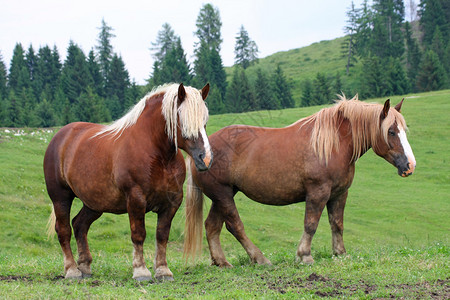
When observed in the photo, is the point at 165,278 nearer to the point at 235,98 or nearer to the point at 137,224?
the point at 137,224

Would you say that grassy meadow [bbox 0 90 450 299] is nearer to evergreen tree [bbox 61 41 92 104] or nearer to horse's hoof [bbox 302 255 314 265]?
horse's hoof [bbox 302 255 314 265]

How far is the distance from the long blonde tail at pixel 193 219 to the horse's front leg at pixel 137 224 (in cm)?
119

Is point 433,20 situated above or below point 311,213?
above

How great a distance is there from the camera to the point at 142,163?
22.0ft

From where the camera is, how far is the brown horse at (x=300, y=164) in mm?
7523

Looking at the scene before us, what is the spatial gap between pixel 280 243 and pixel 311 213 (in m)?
9.79

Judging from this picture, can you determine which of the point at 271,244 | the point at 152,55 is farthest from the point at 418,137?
the point at 152,55

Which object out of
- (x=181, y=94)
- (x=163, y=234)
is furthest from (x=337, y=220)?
(x=181, y=94)

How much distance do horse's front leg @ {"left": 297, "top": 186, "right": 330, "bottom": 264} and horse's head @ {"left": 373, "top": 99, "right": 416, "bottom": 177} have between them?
1201 millimetres

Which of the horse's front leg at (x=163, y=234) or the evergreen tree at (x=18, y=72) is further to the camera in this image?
the evergreen tree at (x=18, y=72)

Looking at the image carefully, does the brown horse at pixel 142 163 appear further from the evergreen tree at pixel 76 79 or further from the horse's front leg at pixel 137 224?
the evergreen tree at pixel 76 79

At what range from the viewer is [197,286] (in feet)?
20.7

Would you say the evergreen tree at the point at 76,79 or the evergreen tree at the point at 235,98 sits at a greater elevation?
the evergreen tree at the point at 76,79

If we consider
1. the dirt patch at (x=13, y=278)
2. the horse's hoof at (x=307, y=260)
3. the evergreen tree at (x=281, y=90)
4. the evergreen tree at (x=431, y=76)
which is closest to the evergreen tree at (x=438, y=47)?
the evergreen tree at (x=431, y=76)
